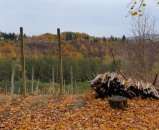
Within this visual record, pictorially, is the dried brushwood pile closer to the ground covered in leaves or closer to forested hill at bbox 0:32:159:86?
the ground covered in leaves

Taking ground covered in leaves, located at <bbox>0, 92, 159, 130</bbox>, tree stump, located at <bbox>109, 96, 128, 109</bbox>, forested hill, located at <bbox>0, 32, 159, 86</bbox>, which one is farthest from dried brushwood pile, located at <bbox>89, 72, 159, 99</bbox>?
forested hill, located at <bbox>0, 32, 159, 86</bbox>

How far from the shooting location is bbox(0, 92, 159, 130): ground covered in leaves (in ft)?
26.6

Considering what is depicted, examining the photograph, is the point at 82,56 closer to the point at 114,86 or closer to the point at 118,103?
the point at 114,86

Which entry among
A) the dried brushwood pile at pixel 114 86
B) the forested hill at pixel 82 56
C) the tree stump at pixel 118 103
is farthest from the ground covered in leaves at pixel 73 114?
the forested hill at pixel 82 56

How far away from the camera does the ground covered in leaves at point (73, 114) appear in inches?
319

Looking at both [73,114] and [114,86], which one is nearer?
[73,114]

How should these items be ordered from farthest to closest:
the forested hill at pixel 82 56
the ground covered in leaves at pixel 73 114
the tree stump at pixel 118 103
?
1. the forested hill at pixel 82 56
2. the tree stump at pixel 118 103
3. the ground covered in leaves at pixel 73 114

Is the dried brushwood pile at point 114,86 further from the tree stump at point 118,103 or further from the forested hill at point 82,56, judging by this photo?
the forested hill at point 82,56

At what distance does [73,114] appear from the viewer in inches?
367

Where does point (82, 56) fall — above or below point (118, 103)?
above

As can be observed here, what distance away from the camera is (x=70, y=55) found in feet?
Result: 258

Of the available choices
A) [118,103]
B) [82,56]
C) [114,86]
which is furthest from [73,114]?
[82,56]

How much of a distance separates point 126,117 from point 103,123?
1197 millimetres

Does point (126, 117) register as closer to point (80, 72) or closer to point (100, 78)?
point (100, 78)
